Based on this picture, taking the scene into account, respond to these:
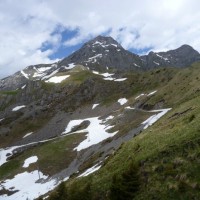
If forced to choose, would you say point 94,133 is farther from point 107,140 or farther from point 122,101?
point 122,101

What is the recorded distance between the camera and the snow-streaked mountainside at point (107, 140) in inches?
1267

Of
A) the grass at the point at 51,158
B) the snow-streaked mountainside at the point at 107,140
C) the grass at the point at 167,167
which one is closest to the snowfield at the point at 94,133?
the snow-streaked mountainside at the point at 107,140

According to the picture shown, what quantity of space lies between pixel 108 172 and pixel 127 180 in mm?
9722

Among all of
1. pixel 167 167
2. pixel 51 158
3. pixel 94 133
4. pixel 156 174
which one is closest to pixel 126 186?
pixel 156 174

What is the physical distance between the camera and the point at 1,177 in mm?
96125

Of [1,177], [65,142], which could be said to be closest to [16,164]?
[1,177]

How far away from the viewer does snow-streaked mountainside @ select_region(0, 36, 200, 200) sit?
32188 mm

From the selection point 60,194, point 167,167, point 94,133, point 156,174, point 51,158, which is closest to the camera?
point 167,167

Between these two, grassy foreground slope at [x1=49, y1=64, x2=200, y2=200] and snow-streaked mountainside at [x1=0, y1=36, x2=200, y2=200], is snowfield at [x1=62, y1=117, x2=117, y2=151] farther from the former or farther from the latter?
grassy foreground slope at [x1=49, y1=64, x2=200, y2=200]

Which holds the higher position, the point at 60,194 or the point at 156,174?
the point at 60,194

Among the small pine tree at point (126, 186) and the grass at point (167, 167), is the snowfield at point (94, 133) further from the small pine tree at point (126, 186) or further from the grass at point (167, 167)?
the small pine tree at point (126, 186)

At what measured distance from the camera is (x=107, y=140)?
89688 millimetres

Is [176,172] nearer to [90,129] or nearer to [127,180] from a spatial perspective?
[127,180]

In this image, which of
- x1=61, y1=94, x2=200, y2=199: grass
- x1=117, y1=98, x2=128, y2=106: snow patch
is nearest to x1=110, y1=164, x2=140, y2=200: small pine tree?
x1=61, y1=94, x2=200, y2=199: grass
